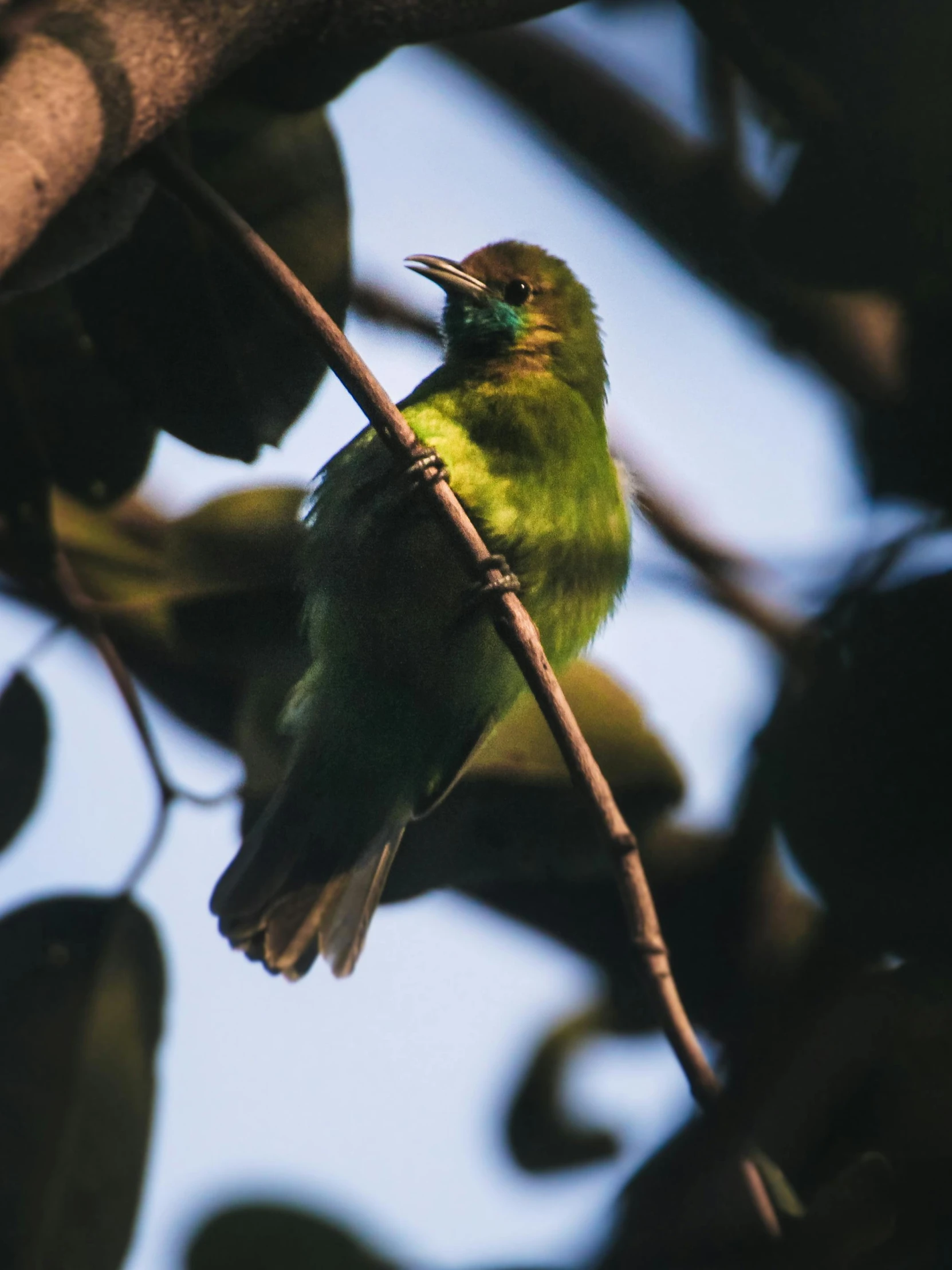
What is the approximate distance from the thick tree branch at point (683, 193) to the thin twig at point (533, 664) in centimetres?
95

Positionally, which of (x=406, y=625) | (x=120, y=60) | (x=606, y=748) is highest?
(x=120, y=60)

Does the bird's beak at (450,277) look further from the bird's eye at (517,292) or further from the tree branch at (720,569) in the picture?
the tree branch at (720,569)

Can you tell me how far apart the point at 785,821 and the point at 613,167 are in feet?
7.52

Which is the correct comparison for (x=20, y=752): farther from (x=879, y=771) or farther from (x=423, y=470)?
(x=879, y=771)

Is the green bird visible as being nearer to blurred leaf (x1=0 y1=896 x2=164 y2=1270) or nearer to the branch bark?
blurred leaf (x1=0 y1=896 x2=164 y2=1270)

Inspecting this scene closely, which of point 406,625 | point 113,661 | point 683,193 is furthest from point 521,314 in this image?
point 113,661

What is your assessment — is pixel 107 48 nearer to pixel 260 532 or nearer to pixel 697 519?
pixel 260 532

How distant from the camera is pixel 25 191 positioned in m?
1.50

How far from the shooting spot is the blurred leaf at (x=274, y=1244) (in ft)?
6.47

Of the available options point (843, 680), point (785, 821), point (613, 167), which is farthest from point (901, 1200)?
point (613, 167)

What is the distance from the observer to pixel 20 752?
271cm

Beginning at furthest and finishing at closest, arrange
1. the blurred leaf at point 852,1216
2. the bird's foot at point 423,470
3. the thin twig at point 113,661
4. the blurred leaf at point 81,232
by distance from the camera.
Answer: the thin twig at point 113,661 → the bird's foot at point 423,470 → the blurred leaf at point 81,232 → the blurred leaf at point 852,1216

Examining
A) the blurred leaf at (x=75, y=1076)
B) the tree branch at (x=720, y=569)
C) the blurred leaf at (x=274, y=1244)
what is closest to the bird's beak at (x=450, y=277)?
the tree branch at (x=720, y=569)

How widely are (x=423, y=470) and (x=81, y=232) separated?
78 centimetres
